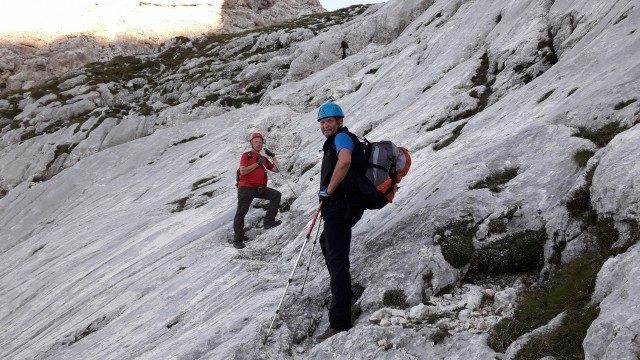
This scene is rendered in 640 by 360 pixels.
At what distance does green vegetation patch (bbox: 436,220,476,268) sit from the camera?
9.20 meters

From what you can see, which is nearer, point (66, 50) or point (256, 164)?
point (256, 164)

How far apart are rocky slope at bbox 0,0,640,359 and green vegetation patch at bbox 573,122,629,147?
8 centimetres

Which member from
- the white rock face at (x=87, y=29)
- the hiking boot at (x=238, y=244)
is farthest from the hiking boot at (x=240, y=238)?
the white rock face at (x=87, y=29)

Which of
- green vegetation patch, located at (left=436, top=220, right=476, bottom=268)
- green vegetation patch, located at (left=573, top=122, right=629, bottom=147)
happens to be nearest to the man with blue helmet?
green vegetation patch, located at (left=436, top=220, right=476, bottom=268)

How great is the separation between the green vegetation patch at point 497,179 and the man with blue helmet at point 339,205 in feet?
11.6

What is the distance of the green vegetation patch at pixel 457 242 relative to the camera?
30.2 ft

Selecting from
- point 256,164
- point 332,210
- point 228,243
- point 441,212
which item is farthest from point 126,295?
point 441,212

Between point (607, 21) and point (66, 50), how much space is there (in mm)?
97399

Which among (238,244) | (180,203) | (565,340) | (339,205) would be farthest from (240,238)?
(565,340)

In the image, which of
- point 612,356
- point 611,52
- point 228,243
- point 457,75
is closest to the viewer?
point 612,356

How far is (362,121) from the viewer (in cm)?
2619

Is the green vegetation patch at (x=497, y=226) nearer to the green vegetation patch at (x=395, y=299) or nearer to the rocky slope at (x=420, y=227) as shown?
the rocky slope at (x=420, y=227)

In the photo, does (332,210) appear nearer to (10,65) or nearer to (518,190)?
(518,190)

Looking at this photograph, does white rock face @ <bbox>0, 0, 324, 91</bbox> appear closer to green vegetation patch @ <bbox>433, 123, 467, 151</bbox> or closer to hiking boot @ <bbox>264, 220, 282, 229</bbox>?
hiking boot @ <bbox>264, 220, 282, 229</bbox>
